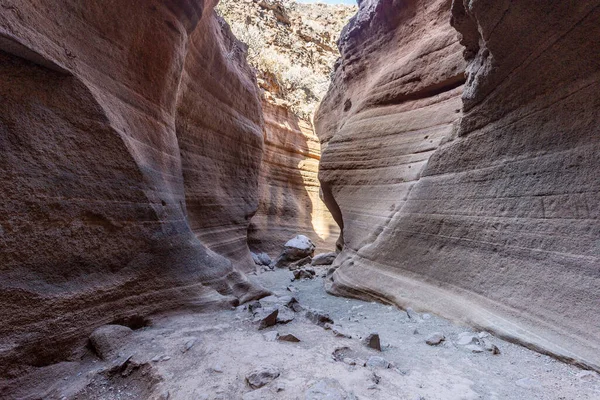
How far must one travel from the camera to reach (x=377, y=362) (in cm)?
222

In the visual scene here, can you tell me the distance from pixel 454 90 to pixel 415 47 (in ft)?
5.44

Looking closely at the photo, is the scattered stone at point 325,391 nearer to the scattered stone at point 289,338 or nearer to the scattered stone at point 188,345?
the scattered stone at point 289,338

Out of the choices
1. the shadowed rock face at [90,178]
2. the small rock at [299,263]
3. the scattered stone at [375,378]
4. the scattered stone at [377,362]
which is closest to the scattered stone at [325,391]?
the scattered stone at [375,378]

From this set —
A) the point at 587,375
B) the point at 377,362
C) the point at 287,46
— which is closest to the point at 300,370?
the point at 377,362

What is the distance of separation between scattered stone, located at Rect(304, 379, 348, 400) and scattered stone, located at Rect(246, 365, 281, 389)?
0.92 feet

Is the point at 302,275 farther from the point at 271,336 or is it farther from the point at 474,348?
the point at 474,348

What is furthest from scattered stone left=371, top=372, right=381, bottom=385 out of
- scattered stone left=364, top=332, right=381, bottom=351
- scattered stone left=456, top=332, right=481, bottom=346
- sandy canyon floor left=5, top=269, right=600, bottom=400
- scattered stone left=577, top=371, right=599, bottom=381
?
scattered stone left=577, top=371, right=599, bottom=381

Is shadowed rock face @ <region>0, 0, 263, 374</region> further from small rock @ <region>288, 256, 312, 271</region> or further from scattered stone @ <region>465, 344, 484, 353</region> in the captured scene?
small rock @ <region>288, 256, 312, 271</region>

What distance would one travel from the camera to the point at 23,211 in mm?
2264

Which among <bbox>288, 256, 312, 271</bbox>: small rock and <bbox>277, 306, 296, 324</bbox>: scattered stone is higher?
<bbox>277, 306, 296, 324</bbox>: scattered stone

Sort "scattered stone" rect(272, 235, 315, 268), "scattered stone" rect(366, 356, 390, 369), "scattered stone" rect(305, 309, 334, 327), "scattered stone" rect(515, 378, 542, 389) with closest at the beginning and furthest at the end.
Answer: "scattered stone" rect(515, 378, 542, 389) < "scattered stone" rect(366, 356, 390, 369) < "scattered stone" rect(305, 309, 334, 327) < "scattered stone" rect(272, 235, 315, 268)

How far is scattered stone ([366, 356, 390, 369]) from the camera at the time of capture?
7.18ft

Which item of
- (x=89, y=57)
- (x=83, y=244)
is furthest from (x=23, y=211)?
(x=89, y=57)

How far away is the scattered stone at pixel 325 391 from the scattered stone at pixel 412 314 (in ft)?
6.63
